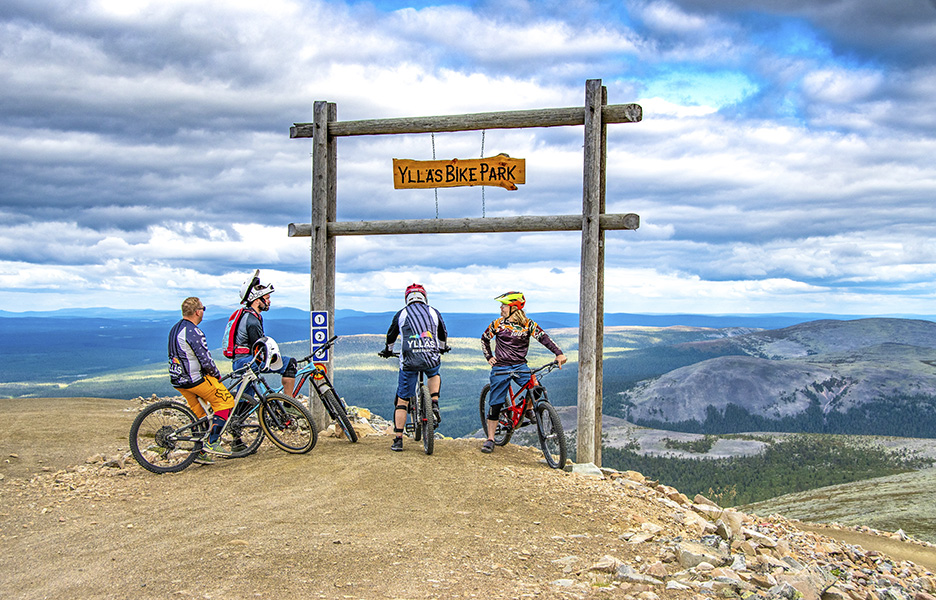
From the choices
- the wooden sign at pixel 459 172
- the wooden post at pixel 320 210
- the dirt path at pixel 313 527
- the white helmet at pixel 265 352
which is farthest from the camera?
the wooden post at pixel 320 210

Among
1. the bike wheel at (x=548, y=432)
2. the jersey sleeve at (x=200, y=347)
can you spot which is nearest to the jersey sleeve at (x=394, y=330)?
the bike wheel at (x=548, y=432)

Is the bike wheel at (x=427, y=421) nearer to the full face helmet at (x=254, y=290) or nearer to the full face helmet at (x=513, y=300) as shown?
the full face helmet at (x=513, y=300)

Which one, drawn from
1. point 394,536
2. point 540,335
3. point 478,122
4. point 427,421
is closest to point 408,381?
point 427,421

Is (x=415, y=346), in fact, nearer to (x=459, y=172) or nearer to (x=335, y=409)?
(x=335, y=409)

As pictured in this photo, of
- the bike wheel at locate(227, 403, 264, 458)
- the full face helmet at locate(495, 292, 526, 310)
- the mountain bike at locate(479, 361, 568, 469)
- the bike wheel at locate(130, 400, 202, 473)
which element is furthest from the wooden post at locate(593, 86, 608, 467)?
the bike wheel at locate(130, 400, 202, 473)

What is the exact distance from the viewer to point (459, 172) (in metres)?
13.2

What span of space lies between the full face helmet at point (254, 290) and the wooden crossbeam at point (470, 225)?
86.8 inches

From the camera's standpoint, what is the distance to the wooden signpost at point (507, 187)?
39.9 ft

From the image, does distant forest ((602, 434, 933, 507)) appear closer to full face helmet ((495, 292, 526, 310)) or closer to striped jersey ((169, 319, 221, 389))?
full face helmet ((495, 292, 526, 310))

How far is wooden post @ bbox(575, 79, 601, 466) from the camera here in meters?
12.1

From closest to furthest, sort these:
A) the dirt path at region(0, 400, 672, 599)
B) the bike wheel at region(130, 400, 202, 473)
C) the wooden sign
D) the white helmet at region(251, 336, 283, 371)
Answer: the dirt path at region(0, 400, 672, 599) → the bike wheel at region(130, 400, 202, 473) → the white helmet at region(251, 336, 283, 371) → the wooden sign

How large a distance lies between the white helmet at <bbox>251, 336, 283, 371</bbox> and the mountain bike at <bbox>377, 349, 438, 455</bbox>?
6.28ft

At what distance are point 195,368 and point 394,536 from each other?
5009 mm

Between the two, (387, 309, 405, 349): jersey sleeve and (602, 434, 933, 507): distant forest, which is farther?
(602, 434, 933, 507): distant forest
